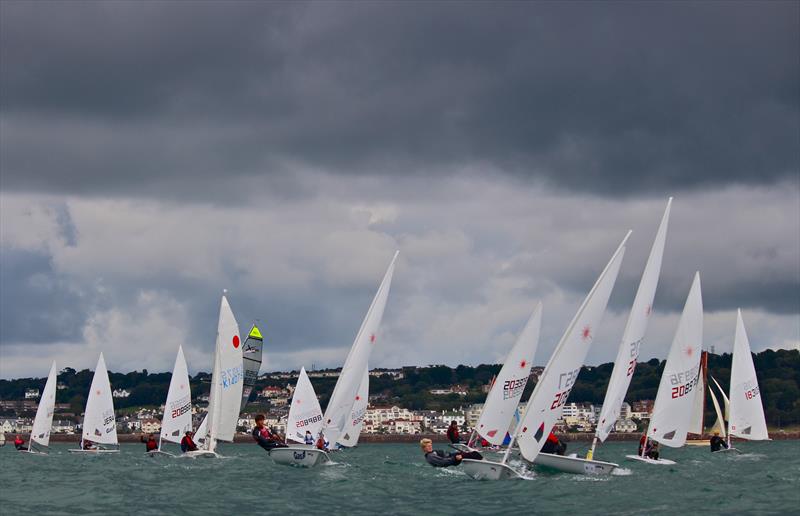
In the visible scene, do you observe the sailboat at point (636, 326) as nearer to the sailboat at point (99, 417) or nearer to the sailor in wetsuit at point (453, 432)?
the sailor in wetsuit at point (453, 432)

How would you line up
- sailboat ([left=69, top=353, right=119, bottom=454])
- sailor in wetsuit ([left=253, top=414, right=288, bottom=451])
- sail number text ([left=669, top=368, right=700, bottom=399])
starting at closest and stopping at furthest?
sailor in wetsuit ([left=253, top=414, right=288, bottom=451])
sail number text ([left=669, top=368, right=700, bottom=399])
sailboat ([left=69, top=353, right=119, bottom=454])

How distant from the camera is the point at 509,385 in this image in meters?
55.0

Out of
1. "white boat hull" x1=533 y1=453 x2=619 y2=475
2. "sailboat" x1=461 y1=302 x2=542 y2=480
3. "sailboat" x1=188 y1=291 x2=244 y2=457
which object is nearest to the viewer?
"white boat hull" x1=533 y1=453 x2=619 y2=475

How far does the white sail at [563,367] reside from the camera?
41.5 m

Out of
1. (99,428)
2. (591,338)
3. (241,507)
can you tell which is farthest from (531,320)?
(99,428)

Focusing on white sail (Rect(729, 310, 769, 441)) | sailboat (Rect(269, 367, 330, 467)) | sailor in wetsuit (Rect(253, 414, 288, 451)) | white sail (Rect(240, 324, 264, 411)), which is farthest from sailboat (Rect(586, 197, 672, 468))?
white sail (Rect(240, 324, 264, 411))

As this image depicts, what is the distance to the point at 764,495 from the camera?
36344 mm

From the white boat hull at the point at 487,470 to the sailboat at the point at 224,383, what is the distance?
70.9 feet

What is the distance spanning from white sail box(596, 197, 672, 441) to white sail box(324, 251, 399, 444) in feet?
35.4

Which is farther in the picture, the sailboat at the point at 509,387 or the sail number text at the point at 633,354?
the sailboat at the point at 509,387

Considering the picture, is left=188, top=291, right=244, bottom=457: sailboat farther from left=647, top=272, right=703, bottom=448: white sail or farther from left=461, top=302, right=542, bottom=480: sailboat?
left=647, top=272, right=703, bottom=448: white sail

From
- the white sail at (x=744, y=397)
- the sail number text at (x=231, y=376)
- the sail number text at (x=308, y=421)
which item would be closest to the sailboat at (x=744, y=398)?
the white sail at (x=744, y=397)

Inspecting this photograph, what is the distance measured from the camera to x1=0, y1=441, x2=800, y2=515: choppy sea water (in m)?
33.6

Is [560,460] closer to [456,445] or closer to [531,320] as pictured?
[456,445]
